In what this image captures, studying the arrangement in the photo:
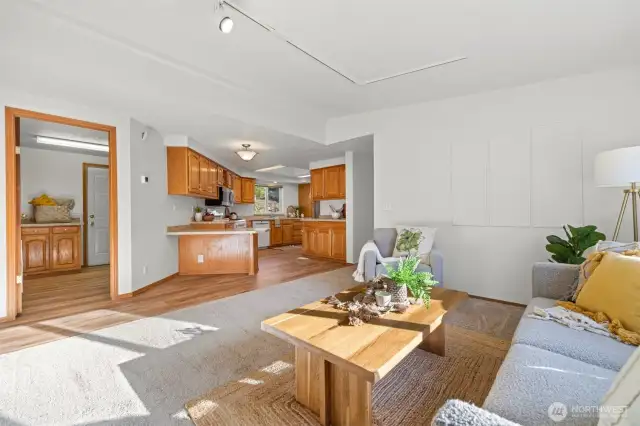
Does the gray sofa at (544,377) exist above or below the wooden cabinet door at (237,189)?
below

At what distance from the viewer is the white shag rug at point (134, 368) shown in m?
1.53

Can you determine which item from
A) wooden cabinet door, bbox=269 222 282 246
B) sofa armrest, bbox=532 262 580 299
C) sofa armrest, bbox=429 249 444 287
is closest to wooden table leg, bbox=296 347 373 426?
sofa armrest, bbox=532 262 580 299

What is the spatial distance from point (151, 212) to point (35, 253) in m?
2.49

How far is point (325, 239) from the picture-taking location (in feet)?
21.2

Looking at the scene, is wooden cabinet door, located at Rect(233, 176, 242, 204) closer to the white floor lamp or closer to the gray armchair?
the gray armchair

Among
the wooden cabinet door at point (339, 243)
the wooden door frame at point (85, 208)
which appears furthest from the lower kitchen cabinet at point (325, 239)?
the wooden door frame at point (85, 208)

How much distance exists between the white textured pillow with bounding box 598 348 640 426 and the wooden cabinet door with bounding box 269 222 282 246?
824 cm

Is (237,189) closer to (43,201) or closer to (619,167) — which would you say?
(43,201)

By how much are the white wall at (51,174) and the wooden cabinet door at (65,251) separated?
628mm

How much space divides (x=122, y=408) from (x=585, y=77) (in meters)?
4.87

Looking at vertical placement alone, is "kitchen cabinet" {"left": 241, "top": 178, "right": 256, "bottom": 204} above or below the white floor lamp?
above

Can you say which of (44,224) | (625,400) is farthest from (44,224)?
(625,400)

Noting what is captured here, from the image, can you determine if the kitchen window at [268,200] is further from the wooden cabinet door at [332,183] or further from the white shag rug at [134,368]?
the white shag rug at [134,368]

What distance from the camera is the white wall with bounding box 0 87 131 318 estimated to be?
2.79m
